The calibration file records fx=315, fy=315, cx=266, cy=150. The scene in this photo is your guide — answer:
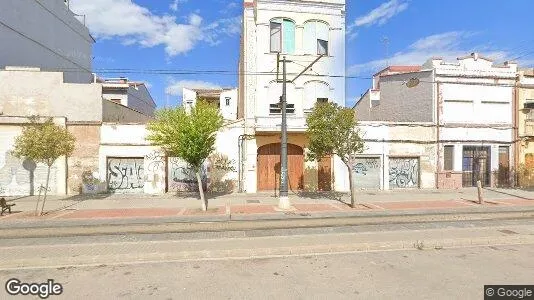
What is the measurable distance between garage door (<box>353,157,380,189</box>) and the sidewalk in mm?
941

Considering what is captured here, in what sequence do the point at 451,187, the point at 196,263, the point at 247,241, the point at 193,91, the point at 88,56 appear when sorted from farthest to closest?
the point at 193,91 < the point at 88,56 < the point at 451,187 < the point at 247,241 < the point at 196,263

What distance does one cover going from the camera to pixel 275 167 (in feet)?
68.4

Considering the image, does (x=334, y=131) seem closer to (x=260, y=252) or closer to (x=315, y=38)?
(x=315, y=38)

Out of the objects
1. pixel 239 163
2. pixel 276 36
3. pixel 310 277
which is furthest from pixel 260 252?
pixel 276 36

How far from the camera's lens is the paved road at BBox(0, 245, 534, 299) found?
5270 millimetres

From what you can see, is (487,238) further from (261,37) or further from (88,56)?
(88,56)

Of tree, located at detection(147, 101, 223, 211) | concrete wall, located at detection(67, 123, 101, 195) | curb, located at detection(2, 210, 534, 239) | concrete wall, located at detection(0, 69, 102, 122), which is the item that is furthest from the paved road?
concrete wall, located at detection(0, 69, 102, 122)

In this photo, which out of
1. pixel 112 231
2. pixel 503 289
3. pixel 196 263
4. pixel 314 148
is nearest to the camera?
pixel 503 289

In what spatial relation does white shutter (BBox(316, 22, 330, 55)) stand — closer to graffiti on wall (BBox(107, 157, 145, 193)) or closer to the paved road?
graffiti on wall (BBox(107, 157, 145, 193))

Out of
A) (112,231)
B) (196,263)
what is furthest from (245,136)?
(196,263)

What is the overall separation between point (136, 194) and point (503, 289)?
732 inches

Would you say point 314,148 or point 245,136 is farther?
point 245,136

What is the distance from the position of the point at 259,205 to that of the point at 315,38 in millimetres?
11778

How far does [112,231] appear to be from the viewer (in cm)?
1027
